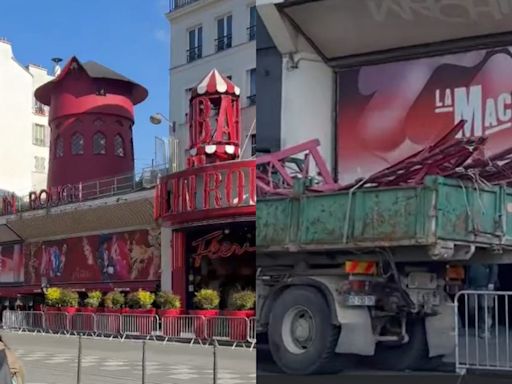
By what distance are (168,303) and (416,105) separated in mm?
7216

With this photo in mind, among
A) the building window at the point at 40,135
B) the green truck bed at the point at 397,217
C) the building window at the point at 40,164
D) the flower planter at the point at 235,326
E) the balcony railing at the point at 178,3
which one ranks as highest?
the balcony railing at the point at 178,3

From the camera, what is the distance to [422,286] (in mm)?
1746

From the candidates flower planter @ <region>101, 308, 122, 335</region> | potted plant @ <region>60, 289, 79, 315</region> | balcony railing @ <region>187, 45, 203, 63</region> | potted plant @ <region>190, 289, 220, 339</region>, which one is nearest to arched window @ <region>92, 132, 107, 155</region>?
potted plant @ <region>60, 289, 79, 315</region>

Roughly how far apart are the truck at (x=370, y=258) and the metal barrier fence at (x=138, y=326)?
0.94 feet

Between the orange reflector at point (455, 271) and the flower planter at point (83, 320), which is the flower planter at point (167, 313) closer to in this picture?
the flower planter at point (83, 320)

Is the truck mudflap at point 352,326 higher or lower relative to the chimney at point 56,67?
lower

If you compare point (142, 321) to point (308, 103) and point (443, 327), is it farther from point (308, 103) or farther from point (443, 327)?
point (443, 327)

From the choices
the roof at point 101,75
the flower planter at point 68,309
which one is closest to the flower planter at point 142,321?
the flower planter at point 68,309

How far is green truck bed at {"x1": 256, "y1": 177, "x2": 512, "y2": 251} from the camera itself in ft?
5.34

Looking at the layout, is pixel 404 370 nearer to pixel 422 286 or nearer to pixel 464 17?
pixel 422 286

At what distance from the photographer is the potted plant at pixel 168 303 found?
330 inches

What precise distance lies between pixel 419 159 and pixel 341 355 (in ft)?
1.42

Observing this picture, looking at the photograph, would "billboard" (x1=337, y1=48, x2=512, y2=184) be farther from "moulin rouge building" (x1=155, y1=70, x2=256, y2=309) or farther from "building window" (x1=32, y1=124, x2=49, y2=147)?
"building window" (x1=32, y1=124, x2=49, y2=147)

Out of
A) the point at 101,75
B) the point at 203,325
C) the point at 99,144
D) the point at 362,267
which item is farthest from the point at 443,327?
the point at 203,325
